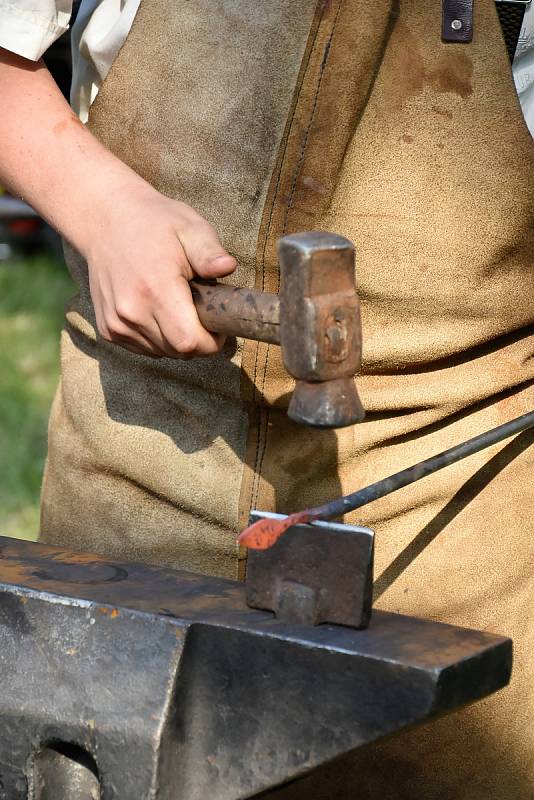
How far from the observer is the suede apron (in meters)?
1.14

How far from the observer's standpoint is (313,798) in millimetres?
1259

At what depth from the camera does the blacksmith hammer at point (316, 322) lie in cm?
90

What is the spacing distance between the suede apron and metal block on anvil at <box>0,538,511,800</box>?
276 millimetres

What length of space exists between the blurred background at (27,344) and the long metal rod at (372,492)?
1603 mm

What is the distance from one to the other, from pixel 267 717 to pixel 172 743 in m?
0.09

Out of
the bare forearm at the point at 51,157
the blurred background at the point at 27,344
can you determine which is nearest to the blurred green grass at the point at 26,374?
the blurred background at the point at 27,344

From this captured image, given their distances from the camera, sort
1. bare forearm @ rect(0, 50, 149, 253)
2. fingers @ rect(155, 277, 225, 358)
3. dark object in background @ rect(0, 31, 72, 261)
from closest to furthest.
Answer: fingers @ rect(155, 277, 225, 358)
bare forearm @ rect(0, 50, 149, 253)
dark object in background @ rect(0, 31, 72, 261)

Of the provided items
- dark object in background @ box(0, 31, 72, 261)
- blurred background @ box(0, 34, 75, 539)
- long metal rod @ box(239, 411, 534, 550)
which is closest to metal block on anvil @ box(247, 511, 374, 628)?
long metal rod @ box(239, 411, 534, 550)

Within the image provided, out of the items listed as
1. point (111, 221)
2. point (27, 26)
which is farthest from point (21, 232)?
point (111, 221)

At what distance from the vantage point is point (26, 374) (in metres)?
3.61

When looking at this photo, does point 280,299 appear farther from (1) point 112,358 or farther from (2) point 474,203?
(1) point 112,358

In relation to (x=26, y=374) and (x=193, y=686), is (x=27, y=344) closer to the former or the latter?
(x=26, y=374)

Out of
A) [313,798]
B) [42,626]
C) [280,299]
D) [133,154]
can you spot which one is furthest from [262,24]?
[313,798]

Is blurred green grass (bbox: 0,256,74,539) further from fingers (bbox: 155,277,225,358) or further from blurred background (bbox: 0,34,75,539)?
fingers (bbox: 155,277,225,358)
